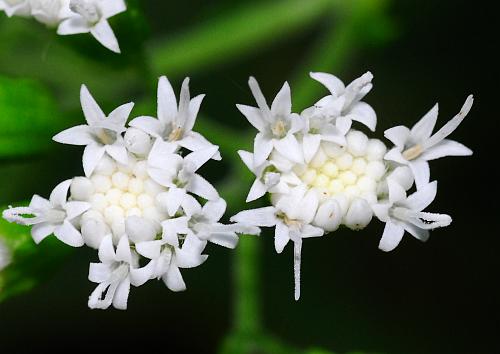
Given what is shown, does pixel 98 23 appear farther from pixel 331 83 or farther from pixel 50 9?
pixel 331 83

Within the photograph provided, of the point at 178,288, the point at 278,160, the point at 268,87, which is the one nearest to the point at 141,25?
the point at 278,160

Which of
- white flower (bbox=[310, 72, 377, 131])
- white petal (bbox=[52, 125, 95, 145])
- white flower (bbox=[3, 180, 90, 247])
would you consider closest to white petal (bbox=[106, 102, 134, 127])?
white petal (bbox=[52, 125, 95, 145])

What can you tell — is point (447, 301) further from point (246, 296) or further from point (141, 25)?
point (141, 25)

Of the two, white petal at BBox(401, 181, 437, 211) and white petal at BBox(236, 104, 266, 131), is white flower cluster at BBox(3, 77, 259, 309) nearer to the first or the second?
white petal at BBox(236, 104, 266, 131)

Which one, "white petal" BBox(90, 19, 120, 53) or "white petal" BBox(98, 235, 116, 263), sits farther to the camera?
"white petal" BBox(90, 19, 120, 53)

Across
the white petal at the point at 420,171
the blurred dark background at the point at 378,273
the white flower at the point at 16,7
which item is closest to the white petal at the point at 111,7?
the white flower at the point at 16,7

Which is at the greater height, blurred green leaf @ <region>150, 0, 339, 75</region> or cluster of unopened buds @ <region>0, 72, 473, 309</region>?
cluster of unopened buds @ <region>0, 72, 473, 309</region>
